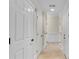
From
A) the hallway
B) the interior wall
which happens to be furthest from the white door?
the interior wall

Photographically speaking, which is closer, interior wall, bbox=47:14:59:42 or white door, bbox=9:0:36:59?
white door, bbox=9:0:36:59

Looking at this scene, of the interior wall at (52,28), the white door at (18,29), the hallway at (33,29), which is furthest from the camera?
the interior wall at (52,28)

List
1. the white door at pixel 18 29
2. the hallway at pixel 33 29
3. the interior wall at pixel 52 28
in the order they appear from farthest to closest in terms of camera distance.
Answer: the interior wall at pixel 52 28 → the hallway at pixel 33 29 → the white door at pixel 18 29

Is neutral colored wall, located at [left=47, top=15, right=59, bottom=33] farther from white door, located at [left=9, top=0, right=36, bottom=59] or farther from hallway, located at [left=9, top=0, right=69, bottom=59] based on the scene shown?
white door, located at [left=9, top=0, right=36, bottom=59]

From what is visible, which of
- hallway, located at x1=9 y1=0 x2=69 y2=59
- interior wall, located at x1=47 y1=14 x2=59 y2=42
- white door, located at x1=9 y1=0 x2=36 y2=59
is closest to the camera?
white door, located at x1=9 y1=0 x2=36 y2=59

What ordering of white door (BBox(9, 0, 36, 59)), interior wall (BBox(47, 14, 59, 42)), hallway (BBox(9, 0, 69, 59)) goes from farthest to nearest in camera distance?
interior wall (BBox(47, 14, 59, 42))
hallway (BBox(9, 0, 69, 59))
white door (BBox(9, 0, 36, 59))

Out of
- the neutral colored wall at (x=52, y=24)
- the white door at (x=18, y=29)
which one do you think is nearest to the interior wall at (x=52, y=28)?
the neutral colored wall at (x=52, y=24)

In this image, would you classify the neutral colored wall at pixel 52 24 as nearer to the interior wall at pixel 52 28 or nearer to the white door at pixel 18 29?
the interior wall at pixel 52 28

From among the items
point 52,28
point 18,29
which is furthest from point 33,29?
point 52,28
